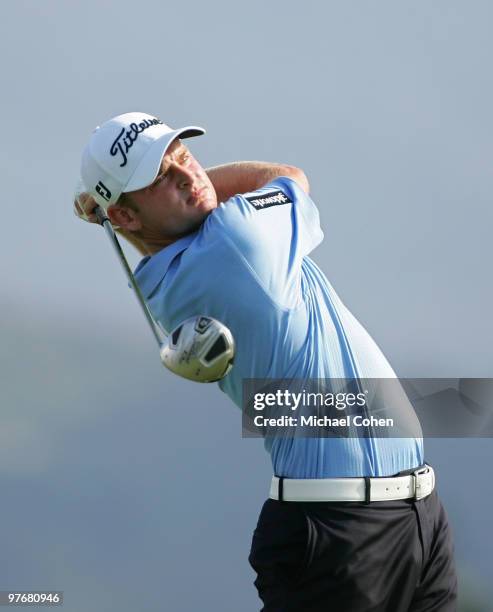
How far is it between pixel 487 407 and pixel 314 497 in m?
2.28

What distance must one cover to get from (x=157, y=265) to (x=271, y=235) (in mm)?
352

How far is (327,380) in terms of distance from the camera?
302 centimetres

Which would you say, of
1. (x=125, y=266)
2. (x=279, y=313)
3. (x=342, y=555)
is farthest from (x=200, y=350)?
(x=342, y=555)

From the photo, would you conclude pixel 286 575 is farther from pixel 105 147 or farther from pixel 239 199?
pixel 105 147

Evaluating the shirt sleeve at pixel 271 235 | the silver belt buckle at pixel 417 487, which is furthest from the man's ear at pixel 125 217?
the silver belt buckle at pixel 417 487

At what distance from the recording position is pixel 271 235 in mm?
3098

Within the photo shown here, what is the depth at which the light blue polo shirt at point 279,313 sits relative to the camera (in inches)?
118

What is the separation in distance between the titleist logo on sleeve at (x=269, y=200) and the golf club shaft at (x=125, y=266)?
422 millimetres

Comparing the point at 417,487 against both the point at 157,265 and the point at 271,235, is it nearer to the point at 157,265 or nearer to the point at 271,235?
the point at 271,235

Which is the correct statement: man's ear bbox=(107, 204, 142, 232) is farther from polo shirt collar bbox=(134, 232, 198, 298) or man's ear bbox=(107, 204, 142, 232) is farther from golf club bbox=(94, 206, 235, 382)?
golf club bbox=(94, 206, 235, 382)

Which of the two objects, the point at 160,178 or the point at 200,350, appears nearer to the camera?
the point at 200,350

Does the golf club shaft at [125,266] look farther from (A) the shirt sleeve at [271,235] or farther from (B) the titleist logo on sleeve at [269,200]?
(B) the titleist logo on sleeve at [269,200]

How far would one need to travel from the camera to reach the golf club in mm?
2881

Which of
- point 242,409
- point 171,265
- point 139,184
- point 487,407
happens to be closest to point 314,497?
point 242,409
